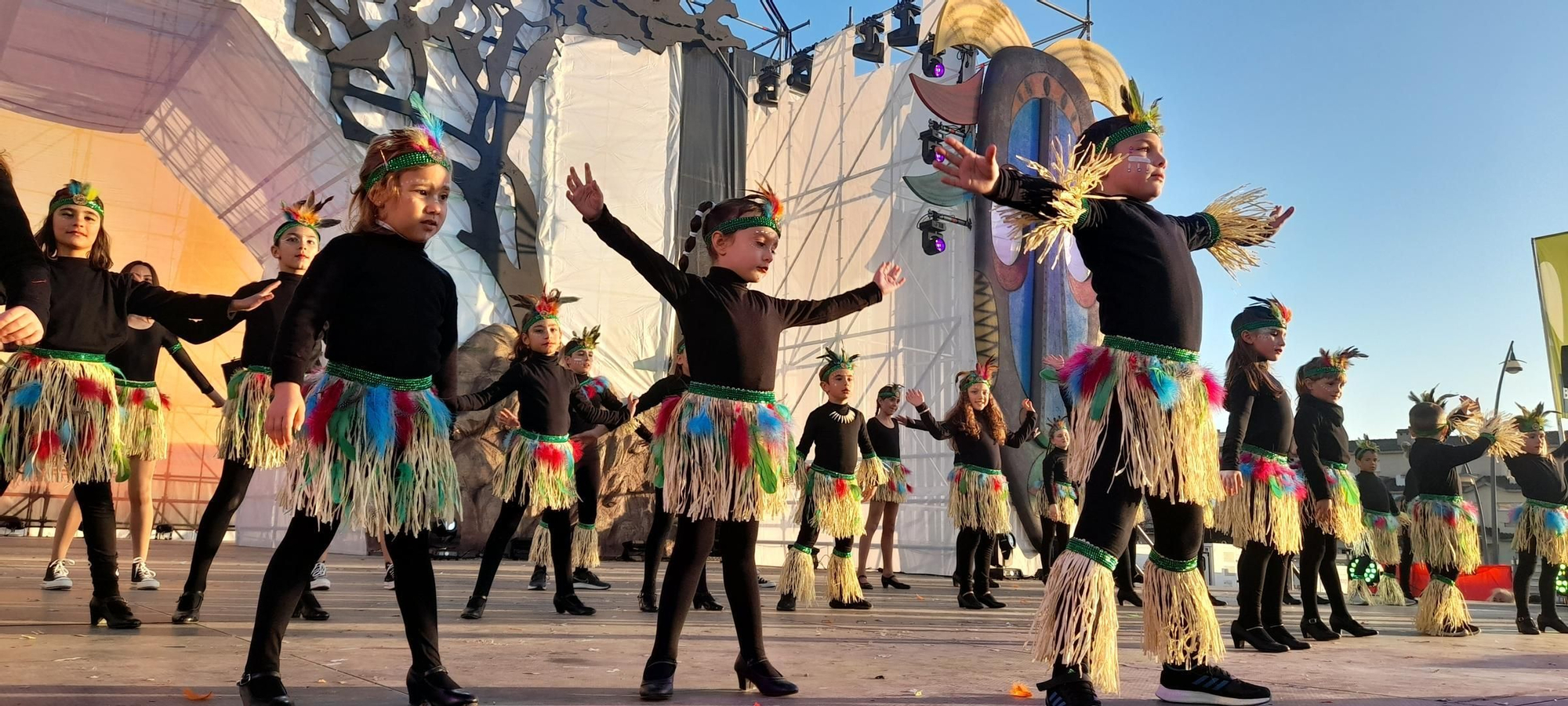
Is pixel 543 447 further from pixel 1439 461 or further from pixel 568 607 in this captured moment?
pixel 1439 461

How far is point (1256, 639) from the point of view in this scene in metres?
Result: 4.59

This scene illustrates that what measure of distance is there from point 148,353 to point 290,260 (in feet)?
4.24

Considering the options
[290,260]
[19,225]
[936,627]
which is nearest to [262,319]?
[290,260]

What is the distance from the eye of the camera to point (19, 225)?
3289 millimetres

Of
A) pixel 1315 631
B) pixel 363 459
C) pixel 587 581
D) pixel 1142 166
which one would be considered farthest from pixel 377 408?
pixel 587 581

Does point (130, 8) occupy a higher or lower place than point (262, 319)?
higher

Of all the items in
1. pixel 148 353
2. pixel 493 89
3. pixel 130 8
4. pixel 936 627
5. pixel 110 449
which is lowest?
pixel 936 627

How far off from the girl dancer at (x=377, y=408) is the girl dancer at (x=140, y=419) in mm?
1561

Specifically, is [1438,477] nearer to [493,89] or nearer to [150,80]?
[493,89]

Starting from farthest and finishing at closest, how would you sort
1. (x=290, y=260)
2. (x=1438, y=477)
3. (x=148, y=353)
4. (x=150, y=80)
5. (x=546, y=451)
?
(x=150, y=80), (x=1438, y=477), (x=546, y=451), (x=148, y=353), (x=290, y=260)

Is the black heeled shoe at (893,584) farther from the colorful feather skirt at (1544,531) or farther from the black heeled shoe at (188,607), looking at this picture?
the black heeled shoe at (188,607)

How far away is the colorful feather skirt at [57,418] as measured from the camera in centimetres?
373

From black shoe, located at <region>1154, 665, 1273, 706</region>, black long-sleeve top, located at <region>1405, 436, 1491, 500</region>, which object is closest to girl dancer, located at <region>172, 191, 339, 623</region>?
black shoe, located at <region>1154, 665, 1273, 706</region>

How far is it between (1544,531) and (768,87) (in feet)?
34.9
